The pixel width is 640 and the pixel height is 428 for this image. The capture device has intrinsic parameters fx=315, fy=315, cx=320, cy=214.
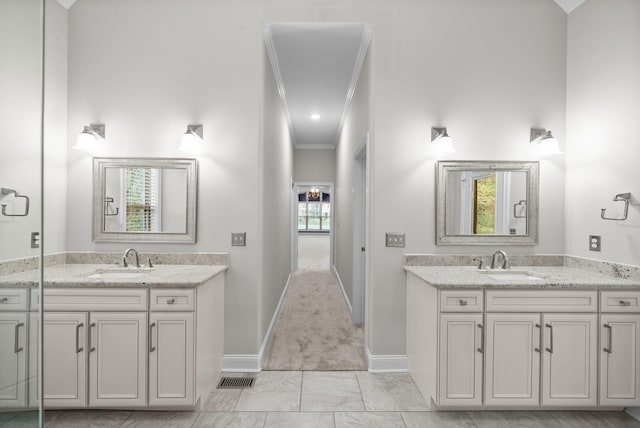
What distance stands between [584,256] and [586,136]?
0.95 meters

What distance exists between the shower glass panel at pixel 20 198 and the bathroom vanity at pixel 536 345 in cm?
192

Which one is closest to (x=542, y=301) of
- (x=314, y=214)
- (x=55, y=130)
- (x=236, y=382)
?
(x=236, y=382)

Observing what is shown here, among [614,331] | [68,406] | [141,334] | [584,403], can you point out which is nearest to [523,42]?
[614,331]

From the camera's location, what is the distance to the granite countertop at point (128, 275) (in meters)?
1.96

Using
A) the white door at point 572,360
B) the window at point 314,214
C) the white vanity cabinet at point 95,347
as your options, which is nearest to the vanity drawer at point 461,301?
the white door at point 572,360

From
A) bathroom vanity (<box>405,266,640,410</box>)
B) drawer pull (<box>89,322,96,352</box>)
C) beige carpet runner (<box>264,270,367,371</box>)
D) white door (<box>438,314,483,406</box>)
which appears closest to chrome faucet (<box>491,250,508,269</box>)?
bathroom vanity (<box>405,266,640,410</box>)

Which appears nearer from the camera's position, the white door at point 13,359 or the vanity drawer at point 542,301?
the white door at point 13,359

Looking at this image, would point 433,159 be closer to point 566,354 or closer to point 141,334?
point 566,354

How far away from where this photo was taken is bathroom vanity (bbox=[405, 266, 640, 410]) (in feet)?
6.59

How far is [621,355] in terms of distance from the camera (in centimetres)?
201

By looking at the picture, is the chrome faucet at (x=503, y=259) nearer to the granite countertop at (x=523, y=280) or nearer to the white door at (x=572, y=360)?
the granite countertop at (x=523, y=280)

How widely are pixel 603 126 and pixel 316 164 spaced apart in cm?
526

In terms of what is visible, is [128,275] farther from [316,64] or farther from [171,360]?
[316,64]

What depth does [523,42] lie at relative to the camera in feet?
8.67
